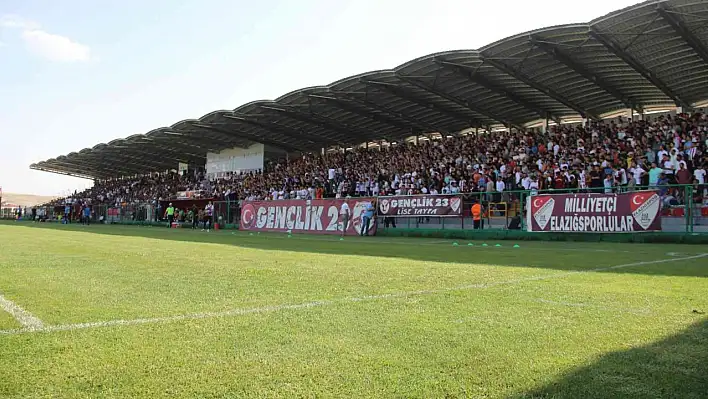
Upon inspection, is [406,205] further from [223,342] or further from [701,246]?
[223,342]

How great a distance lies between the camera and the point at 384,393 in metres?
2.80

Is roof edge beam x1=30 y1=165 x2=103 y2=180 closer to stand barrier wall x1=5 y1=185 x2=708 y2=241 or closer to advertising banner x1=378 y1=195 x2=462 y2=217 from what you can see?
stand barrier wall x1=5 y1=185 x2=708 y2=241

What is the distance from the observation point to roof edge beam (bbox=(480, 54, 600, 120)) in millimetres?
24969

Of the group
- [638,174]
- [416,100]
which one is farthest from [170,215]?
[638,174]

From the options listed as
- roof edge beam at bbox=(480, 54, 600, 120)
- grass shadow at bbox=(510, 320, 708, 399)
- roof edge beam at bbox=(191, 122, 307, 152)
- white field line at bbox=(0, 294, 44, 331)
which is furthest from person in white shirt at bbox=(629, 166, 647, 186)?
roof edge beam at bbox=(191, 122, 307, 152)

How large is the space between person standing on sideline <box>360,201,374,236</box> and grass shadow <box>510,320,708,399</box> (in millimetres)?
18859

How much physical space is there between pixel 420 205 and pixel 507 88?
1099cm

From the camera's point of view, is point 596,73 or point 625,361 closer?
point 625,361

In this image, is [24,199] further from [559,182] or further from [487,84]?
[559,182]

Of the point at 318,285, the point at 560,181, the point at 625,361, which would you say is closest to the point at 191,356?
the point at 625,361

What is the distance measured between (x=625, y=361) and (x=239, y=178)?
44.1 metres

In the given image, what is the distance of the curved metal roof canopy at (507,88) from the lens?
69.5ft

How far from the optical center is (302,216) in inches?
1016

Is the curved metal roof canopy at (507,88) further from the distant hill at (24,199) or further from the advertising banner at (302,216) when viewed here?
the distant hill at (24,199)
